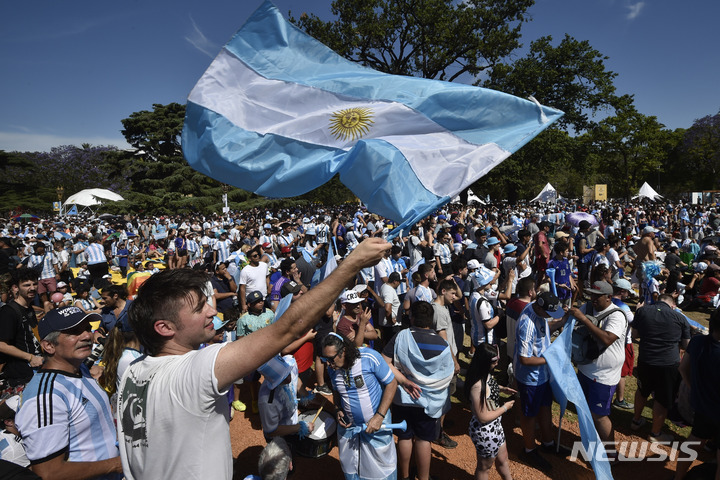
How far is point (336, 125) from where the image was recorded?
12.3 feet

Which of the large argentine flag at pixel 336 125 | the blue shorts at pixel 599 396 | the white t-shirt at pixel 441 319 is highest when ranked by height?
the large argentine flag at pixel 336 125

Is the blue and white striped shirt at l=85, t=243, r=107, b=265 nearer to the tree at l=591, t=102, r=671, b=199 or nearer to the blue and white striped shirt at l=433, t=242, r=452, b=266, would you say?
the blue and white striped shirt at l=433, t=242, r=452, b=266

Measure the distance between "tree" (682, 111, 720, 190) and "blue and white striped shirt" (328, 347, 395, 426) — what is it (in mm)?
58789

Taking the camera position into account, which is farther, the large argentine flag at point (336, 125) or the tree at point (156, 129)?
the tree at point (156, 129)

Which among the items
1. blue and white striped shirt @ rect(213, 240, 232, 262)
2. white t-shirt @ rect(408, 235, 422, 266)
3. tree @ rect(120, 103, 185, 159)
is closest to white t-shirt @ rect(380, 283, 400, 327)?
white t-shirt @ rect(408, 235, 422, 266)

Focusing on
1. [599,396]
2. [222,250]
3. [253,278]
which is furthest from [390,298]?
[222,250]

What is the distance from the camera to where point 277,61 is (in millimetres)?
4238

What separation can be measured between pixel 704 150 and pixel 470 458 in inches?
2297

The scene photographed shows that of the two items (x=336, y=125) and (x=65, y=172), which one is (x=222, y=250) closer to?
(x=336, y=125)

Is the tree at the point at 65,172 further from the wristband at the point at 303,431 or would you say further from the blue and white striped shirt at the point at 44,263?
the wristband at the point at 303,431

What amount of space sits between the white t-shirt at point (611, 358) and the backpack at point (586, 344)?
0.06 m

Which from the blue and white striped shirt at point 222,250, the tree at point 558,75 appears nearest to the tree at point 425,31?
the tree at point 558,75

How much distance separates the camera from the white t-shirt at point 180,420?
1416 millimetres

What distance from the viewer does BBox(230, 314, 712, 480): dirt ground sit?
14.8 feet
